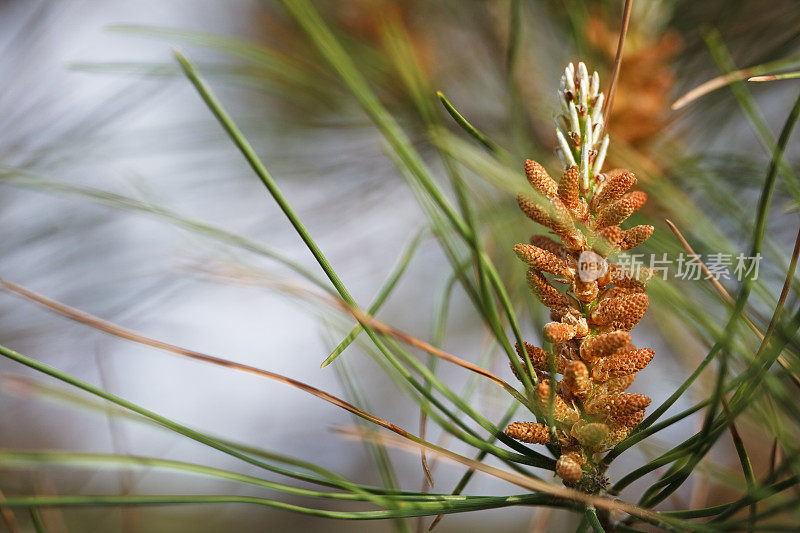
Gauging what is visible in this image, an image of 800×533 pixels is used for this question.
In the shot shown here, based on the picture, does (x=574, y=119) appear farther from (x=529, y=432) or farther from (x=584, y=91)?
(x=529, y=432)

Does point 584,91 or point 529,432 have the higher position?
point 584,91

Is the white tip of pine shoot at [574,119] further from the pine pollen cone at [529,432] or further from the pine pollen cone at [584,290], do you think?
the pine pollen cone at [529,432]

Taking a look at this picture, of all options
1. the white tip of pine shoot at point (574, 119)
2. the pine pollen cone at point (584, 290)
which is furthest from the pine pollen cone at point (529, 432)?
the white tip of pine shoot at point (574, 119)

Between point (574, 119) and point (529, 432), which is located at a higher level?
point (574, 119)

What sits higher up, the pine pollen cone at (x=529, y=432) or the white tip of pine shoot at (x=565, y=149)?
the white tip of pine shoot at (x=565, y=149)

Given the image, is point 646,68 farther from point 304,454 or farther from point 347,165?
point 304,454

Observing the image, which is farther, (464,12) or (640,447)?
(464,12)

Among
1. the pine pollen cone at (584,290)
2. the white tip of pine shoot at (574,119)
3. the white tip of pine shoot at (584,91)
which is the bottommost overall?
the pine pollen cone at (584,290)

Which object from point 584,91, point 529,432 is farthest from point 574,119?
point 529,432

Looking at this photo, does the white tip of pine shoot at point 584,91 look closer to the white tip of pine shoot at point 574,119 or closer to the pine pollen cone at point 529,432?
the white tip of pine shoot at point 574,119

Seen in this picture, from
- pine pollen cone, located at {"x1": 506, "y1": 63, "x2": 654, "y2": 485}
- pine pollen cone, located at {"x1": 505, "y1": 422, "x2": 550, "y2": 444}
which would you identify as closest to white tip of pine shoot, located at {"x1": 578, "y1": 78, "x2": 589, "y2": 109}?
pine pollen cone, located at {"x1": 506, "y1": 63, "x2": 654, "y2": 485}

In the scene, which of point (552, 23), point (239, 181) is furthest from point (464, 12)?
point (239, 181)
